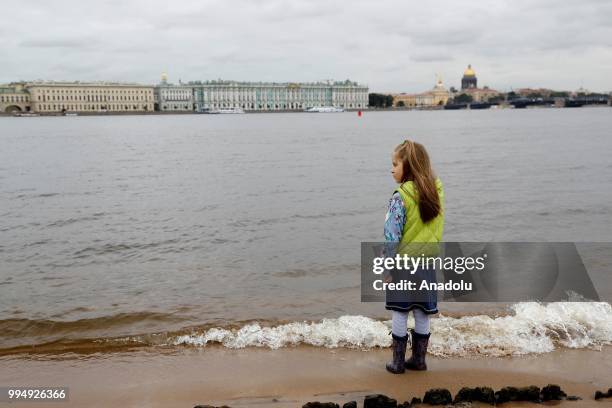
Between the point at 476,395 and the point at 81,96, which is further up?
the point at 81,96

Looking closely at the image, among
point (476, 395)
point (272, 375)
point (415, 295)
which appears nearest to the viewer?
point (476, 395)

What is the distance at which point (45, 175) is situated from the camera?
26484 mm

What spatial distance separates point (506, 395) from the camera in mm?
4625

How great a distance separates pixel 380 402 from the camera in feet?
14.6

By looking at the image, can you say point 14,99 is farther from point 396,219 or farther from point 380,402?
point 380,402

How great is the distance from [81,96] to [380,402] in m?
203

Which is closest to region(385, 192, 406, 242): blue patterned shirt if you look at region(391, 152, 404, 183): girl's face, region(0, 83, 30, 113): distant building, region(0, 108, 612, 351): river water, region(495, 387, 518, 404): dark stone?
region(391, 152, 404, 183): girl's face

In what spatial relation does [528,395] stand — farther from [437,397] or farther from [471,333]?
[471,333]

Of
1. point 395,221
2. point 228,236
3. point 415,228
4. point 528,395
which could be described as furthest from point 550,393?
point 228,236

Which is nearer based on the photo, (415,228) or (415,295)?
(415,228)

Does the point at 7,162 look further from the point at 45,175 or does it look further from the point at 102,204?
the point at 102,204
